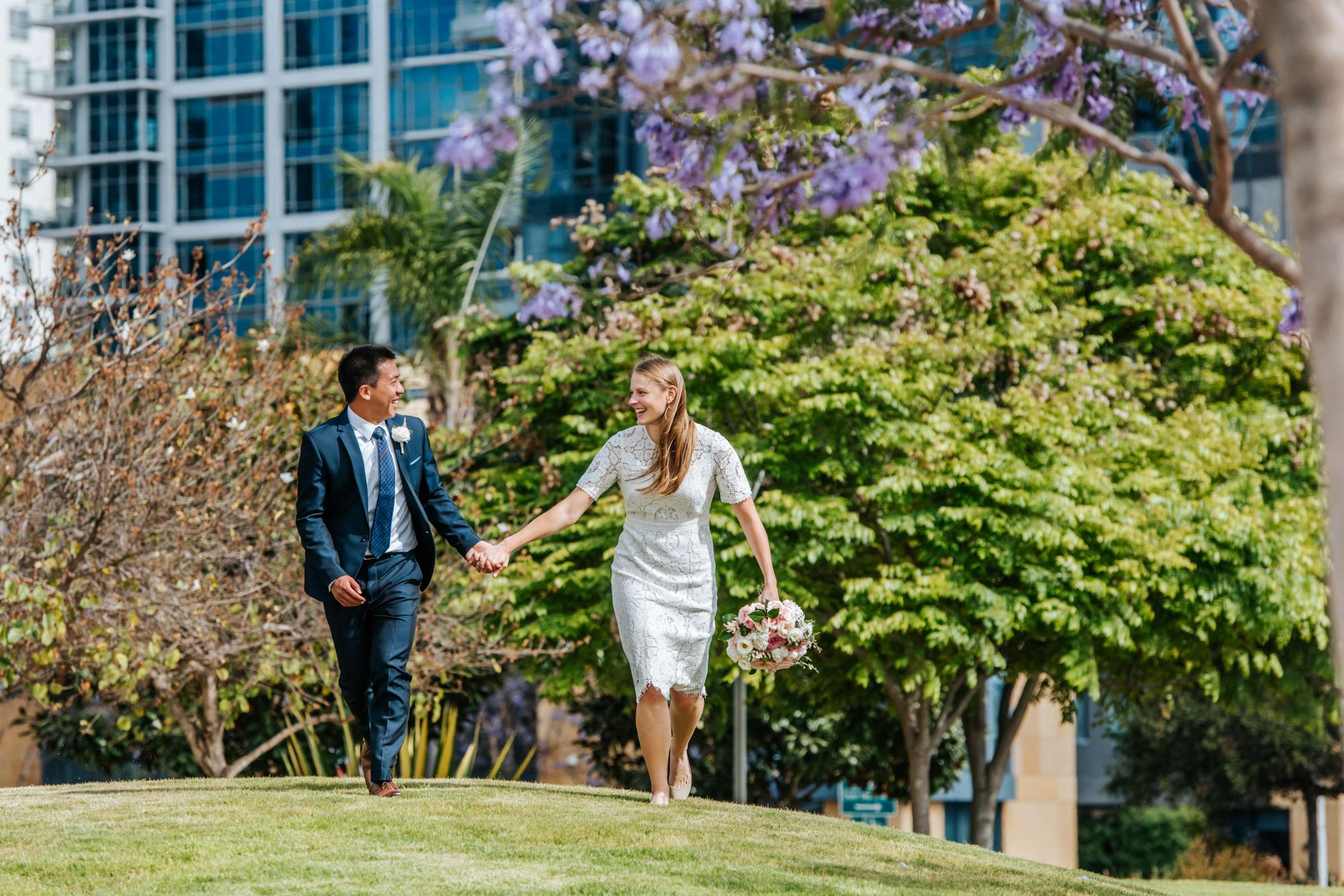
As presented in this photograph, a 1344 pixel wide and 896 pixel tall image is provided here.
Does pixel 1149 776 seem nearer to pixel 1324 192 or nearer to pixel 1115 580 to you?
pixel 1115 580

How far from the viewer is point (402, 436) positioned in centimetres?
852

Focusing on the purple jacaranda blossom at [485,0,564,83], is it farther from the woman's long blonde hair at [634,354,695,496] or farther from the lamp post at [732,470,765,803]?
the lamp post at [732,470,765,803]

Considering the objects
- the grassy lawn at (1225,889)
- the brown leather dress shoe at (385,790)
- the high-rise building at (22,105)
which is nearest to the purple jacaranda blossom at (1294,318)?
the brown leather dress shoe at (385,790)

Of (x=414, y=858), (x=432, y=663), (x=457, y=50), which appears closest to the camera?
(x=414, y=858)

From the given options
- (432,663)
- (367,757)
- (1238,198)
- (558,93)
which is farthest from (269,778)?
(1238,198)

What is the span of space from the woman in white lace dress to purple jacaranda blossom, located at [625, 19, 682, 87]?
7.18ft

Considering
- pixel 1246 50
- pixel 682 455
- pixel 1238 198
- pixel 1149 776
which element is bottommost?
pixel 1149 776

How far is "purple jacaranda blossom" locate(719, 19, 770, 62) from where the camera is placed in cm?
709

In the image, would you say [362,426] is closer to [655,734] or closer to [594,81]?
[655,734]

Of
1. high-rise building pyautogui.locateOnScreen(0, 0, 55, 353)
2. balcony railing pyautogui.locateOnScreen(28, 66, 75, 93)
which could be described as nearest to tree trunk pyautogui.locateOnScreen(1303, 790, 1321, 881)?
balcony railing pyautogui.locateOnScreen(28, 66, 75, 93)

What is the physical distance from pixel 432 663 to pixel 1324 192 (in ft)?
51.6

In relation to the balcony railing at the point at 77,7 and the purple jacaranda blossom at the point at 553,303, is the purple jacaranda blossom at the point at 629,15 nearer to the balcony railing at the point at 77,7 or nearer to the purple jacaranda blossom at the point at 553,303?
the purple jacaranda blossom at the point at 553,303

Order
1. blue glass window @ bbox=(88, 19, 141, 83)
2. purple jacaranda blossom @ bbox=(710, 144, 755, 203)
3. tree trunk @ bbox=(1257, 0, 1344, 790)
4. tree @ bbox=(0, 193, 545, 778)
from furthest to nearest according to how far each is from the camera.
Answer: blue glass window @ bbox=(88, 19, 141, 83) → tree @ bbox=(0, 193, 545, 778) → purple jacaranda blossom @ bbox=(710, 144, 755, 203) → tree trunk @ bbox=(1257, 0, 1344, 790)

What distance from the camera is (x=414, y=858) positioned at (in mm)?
7348
